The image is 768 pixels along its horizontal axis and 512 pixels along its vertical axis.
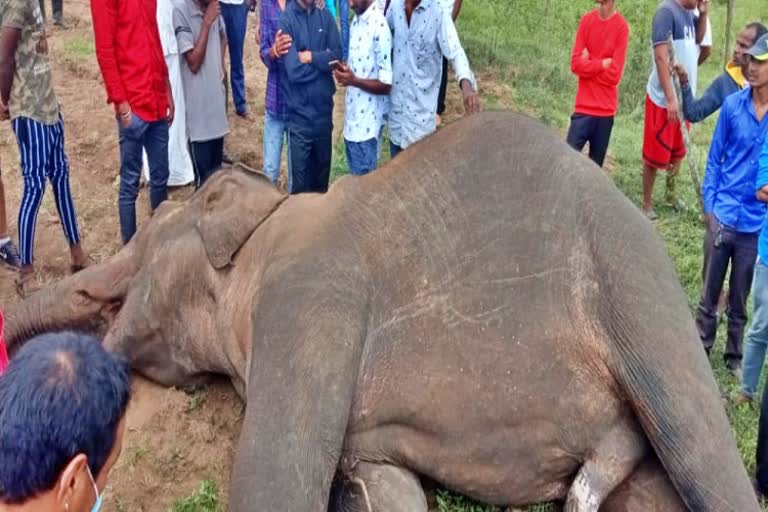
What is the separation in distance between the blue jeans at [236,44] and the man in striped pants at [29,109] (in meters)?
2.82

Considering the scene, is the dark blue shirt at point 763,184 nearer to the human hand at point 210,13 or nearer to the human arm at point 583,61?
the human arm at point 583,61

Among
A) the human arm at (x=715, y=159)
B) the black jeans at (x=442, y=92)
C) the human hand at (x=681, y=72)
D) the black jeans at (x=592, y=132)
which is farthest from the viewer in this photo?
the black jeans at (x=442, y=92)

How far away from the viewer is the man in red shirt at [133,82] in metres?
5.11

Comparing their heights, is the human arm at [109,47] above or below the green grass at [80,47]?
above

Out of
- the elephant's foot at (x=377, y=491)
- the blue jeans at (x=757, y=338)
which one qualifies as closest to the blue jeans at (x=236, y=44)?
the blue jeans at (x=757, y=338)

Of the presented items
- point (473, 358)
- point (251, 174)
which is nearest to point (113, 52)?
point (251, 174)

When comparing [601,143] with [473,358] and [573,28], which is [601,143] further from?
[573,28]

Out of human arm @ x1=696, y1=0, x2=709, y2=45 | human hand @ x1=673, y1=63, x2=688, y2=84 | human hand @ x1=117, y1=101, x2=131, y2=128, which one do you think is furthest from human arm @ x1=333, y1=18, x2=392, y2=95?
human arm @ x1=696, y1=0, x2=709, y2=45

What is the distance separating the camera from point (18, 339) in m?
4.59

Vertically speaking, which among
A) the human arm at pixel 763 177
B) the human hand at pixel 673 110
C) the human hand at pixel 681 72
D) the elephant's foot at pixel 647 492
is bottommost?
the elephant's foot at pixel 647 492

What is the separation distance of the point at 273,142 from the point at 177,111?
0.86 m

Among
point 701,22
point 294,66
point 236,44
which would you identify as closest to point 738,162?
point 294,66

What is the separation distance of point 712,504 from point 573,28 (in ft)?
36.5

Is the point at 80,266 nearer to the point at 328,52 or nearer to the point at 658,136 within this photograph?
the point at 328,52
